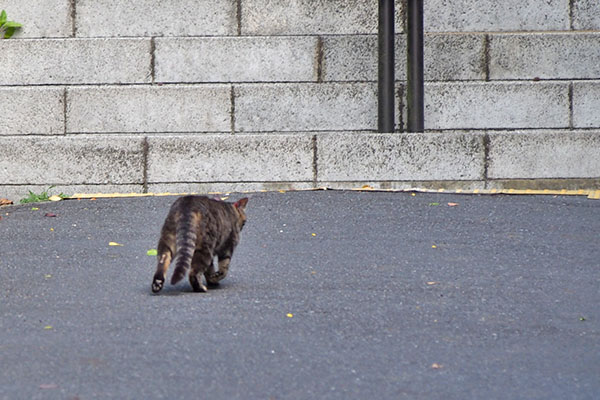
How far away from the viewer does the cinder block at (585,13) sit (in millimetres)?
10234

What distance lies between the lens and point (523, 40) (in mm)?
10086

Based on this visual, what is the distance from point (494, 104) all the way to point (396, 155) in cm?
123

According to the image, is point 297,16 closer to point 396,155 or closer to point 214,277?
point 396,155

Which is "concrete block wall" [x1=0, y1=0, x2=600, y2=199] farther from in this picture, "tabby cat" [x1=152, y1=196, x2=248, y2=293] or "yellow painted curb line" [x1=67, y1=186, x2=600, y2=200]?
"tabby cat" [x1=152, y1=196, x2=248, y2=293]

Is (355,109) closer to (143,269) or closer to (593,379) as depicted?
(143,269)

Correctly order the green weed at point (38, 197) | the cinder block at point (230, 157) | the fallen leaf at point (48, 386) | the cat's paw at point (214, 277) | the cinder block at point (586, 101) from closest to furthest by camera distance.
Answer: the fallen leaf at point (48, 386) < the cat's paw at point (214, 277) < the green weed at point (38, 197) < the cinder block at point (230, 157) < the cinder block at point (586, 101)

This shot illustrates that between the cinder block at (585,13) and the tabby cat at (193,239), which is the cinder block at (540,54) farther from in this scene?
the tabby cat at (193,239)

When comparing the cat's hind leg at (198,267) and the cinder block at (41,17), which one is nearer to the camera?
the cat's hind leg at (198,267)

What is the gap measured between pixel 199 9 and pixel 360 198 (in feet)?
8.98

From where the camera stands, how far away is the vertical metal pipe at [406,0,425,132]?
32.2ft

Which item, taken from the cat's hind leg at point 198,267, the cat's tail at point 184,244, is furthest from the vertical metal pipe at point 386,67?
the cat's tail at point 184,244

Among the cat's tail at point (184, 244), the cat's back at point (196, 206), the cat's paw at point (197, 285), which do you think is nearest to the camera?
the cat's tail at point (184, 244)

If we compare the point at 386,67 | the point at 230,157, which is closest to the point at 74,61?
the point at 230,157

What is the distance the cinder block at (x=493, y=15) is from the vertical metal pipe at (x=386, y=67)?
521mm
